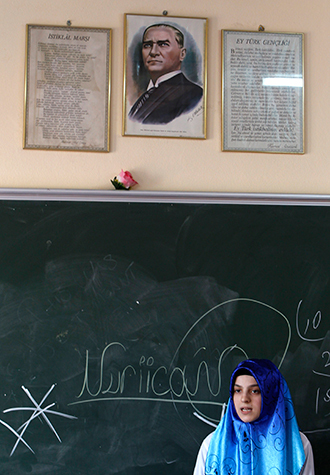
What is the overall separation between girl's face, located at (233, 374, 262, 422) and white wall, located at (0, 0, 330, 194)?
2.99 ft

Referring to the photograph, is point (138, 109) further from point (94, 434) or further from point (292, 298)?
point (94, 434)

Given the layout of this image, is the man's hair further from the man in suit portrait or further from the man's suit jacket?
the man's suit jacket

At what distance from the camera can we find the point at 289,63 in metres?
2.23

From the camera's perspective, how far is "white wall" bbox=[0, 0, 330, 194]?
2.13 m

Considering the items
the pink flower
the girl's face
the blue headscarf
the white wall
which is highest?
the white wall

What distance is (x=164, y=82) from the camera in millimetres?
2178

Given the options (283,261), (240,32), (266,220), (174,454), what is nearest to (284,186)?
(266,220)

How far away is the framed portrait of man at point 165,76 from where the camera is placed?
216 cm

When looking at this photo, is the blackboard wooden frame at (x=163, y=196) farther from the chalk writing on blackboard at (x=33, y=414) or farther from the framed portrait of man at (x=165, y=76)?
the chalk writing on blackboard at (x=33, y=414)
